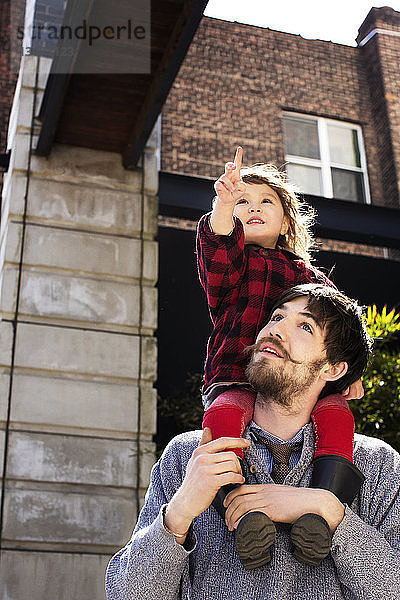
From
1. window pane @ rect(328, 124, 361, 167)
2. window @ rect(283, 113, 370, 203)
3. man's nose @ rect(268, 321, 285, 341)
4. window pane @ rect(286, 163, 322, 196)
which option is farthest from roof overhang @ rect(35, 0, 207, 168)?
window pane @ rect(328, 124, 361, 167)

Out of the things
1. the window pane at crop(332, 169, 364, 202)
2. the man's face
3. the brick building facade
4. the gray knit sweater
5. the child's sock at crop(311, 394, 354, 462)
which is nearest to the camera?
the gray knit sweater

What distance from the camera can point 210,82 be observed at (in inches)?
470

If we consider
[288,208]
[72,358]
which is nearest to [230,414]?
[288,208]

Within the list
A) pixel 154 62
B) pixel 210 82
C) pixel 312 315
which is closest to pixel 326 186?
pixel 210 82

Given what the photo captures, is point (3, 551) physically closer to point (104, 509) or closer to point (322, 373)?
point (104, 509)

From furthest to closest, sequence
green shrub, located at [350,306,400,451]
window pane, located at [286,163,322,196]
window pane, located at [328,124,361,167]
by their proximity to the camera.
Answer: window pane, located at [328,124,361,167] → window pane, located at [286,163,322,196] → green shrub, located at [350,306,400,451]

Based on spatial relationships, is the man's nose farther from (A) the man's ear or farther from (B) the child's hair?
(B) the child's hair

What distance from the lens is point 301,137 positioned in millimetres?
12172

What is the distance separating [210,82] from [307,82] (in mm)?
1586

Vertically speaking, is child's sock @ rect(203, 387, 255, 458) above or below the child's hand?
below

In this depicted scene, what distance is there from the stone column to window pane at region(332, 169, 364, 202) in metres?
5.55

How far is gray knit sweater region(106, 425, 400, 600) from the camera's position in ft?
7.66

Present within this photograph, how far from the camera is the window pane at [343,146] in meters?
12.3

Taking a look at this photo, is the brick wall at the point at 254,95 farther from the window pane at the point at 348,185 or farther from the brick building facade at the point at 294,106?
the window pane at the point at 348,185
